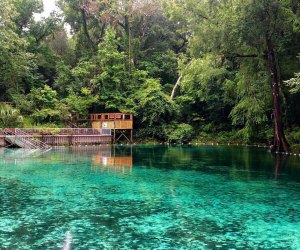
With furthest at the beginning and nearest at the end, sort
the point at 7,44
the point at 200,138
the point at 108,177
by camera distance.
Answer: the point at 200,138, the point at 7,44, the point at 108,177

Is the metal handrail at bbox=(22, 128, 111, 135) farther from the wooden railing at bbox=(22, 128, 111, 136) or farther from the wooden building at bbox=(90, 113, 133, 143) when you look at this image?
the wooden building at bbox=(90, 113, 133, 143)

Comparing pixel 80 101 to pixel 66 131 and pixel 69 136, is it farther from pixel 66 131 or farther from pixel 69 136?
pixel 69 136

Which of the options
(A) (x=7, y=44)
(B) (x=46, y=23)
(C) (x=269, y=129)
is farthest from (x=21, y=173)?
(B) (x=46, y=23)

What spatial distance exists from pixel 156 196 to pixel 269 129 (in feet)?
83.5

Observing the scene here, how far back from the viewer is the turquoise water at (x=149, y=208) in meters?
7.53

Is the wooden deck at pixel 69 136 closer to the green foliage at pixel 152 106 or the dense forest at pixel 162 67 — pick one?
the dense forest at pixel 162 67

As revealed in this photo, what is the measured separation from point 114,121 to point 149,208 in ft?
90.7

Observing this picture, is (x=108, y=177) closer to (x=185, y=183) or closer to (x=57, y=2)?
(x=185, y=183)

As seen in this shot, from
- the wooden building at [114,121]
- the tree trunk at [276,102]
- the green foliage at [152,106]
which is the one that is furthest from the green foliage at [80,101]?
the tree trunk at [276,102]

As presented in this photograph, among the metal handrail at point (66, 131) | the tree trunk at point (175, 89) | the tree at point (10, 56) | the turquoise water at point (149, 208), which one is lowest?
the turquoise water at point (149, 208)

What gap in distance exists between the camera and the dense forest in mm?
24578

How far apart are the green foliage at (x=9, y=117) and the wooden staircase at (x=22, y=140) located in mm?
2467

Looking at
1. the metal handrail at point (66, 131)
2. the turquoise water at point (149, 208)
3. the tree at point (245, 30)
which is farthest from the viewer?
the metal handrail at point (66, 131)

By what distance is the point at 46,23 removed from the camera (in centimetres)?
4534
